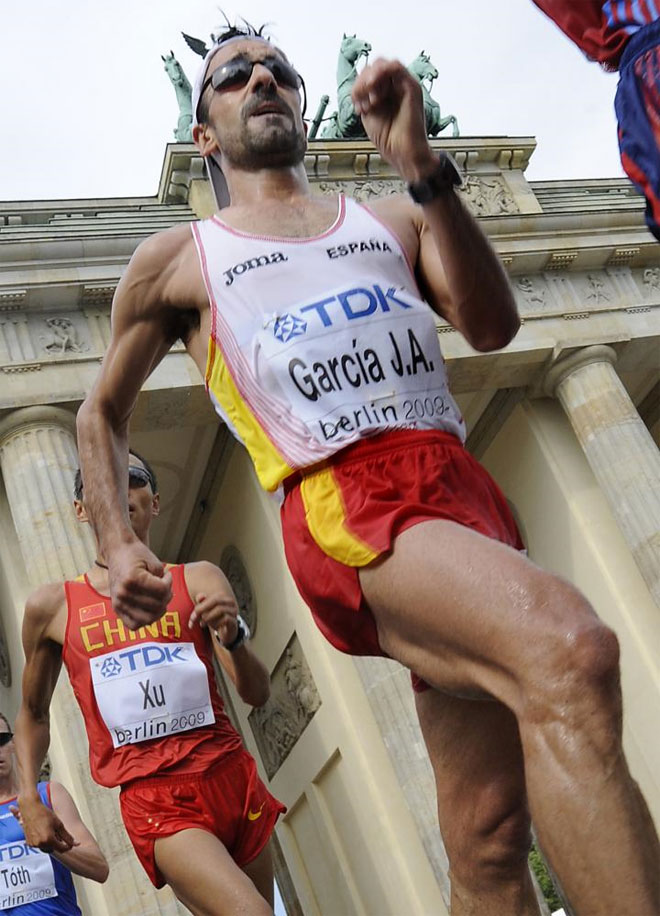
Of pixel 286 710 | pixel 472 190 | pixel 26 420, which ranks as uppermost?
pixel 472 190

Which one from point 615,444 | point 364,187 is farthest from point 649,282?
point 364,187

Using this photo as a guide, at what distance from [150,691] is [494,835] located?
5.60 ft

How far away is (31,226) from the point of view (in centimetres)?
1269

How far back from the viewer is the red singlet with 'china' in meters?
3.68

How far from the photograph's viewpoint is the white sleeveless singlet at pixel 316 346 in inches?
87.4

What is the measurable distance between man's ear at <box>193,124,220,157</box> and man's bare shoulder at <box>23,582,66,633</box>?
1.81m

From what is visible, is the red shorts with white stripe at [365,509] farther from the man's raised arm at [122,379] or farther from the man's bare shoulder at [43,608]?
the man's bare shoulder at [43,608]

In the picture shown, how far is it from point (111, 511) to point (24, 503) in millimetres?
8226

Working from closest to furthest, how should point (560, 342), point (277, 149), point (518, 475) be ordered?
point (277, 149) → point (560, 342) → point (518, 475)

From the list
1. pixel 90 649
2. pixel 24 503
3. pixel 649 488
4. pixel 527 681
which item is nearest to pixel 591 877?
pixel 527 681

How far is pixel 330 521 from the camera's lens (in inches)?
83.0

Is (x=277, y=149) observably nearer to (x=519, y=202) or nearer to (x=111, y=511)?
(x=111, y=511)

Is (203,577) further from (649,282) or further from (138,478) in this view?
(649,282)

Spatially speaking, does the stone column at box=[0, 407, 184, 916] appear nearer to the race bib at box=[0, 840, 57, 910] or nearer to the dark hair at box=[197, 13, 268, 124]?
the race bib at box=[0, 840, 57, 910]
